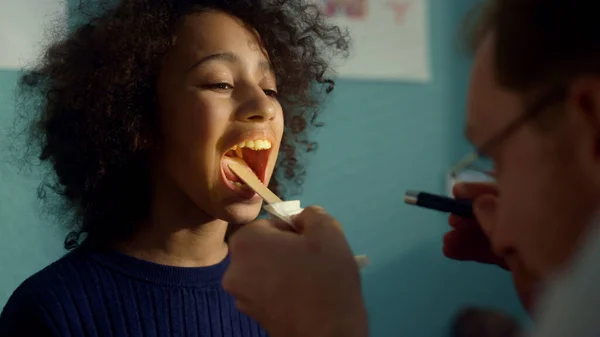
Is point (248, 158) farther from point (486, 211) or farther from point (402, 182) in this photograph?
point (402, 182)

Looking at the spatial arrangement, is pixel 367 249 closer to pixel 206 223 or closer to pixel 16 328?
pixel 206 223

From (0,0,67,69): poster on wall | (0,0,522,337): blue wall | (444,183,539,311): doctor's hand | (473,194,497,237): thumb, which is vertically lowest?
(0,0,522,337): blue wall

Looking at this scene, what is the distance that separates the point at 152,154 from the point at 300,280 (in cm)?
40

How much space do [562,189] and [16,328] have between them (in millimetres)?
608

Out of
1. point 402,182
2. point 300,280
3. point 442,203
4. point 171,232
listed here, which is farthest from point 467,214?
point 402,182

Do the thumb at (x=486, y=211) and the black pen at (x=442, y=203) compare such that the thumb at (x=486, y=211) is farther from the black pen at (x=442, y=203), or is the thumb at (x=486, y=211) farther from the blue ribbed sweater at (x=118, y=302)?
the blue ribbed sweater at (x=118, y=302)

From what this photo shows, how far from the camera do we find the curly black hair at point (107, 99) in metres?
0.75

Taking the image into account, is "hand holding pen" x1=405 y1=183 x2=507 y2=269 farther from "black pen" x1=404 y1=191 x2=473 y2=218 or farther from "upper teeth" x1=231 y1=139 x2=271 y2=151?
"upper teeth" x1=231 y1=139 x2=271 y2=151

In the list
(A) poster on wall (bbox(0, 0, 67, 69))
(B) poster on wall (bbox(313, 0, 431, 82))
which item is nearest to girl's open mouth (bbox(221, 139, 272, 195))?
(A) poster on wall (bbox(0, 0, 67, 69))

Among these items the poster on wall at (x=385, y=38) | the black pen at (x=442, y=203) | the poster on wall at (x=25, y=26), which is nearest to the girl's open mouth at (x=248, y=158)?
the black pen at (x=442, y=203)

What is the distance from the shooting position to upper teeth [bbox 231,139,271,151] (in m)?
0.71

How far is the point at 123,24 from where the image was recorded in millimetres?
756

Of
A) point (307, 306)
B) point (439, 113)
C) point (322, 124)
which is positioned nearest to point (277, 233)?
point (307, 306)

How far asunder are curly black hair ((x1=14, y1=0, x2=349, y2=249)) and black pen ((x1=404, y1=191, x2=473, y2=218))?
344 mm
